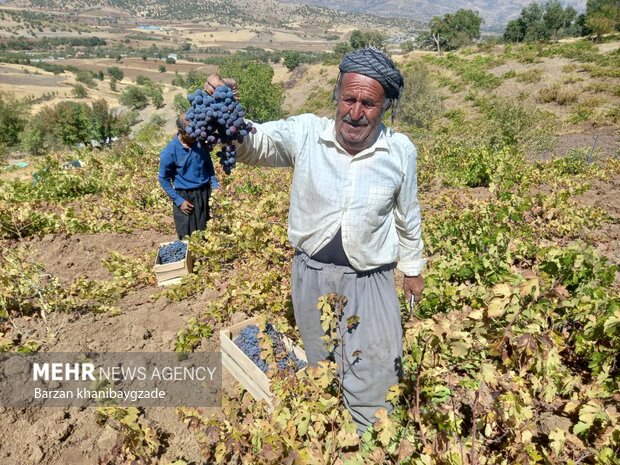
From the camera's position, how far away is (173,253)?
483cm

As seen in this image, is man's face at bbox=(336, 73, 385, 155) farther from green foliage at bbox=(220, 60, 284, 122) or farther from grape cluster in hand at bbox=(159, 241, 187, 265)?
green foliage at bbox=(220, 60, 284, 122)

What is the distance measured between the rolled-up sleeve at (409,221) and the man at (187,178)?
2545mm

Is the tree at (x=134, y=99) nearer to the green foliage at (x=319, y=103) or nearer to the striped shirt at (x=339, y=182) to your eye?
the green foliage at (x=319, y=103)

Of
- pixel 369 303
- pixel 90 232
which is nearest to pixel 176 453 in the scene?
pixel 369 303

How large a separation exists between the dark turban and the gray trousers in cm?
103

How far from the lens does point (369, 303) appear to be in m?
2.36

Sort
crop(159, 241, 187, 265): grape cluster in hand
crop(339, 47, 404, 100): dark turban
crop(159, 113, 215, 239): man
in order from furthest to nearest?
crop(159, 241, 187, 265): grape cluster in hand
crop(159, 113, 215, 239): man
crop(339, 47, 404, 100): dark turban

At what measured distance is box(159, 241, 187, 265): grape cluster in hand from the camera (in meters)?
4.79

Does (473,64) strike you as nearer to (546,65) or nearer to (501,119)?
(546,65)

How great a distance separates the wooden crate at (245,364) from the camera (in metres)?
2.90

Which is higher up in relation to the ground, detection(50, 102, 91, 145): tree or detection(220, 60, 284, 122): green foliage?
detection(220, 60, 284, 122): green foliage

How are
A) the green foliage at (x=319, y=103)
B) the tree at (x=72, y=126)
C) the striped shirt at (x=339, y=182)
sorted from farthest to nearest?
the tree at (x=72, y=126) < the green foliage at (x=319, y=103) < the striped shirt at (x=339, y=182)

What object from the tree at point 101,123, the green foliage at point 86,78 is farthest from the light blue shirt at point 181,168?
the green foliage at point 86,78

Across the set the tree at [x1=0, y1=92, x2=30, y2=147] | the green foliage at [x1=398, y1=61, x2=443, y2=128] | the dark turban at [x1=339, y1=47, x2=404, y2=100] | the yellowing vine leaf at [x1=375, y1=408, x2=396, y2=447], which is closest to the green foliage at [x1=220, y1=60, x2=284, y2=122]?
the green foliage at [x1=398, y1=61, x2=443, y2=128]
